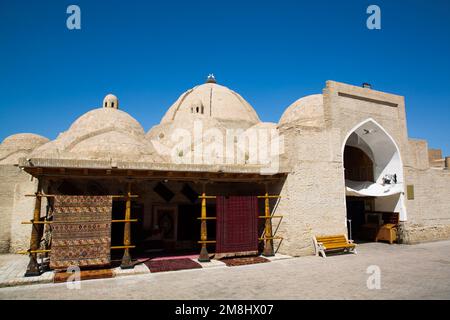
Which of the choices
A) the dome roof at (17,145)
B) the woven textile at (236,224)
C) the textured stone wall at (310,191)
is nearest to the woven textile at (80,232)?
the woven textile at (236,224)

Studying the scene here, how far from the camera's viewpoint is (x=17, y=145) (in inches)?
796

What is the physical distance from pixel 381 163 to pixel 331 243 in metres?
5.82

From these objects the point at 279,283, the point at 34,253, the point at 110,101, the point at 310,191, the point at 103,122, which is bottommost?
the point at 279,283

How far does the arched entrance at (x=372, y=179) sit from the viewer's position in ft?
44.6

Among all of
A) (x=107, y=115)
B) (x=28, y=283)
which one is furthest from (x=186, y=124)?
(x=28, y=283)

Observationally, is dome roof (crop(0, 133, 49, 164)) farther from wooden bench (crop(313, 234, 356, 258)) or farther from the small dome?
wooden bench (crop(313, 234, 356, 258))

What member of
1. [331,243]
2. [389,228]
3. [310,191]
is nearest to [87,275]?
[310,191]

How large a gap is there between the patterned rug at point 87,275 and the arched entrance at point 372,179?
32.2 feet

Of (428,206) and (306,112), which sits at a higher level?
(306,112)

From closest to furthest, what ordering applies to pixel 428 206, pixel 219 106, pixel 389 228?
pixel 389 228
pixel 428 206
pixel 219 106

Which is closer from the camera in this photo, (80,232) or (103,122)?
(80,232)

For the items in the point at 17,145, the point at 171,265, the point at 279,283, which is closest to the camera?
the point at 279,283

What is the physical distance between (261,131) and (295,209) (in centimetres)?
1020

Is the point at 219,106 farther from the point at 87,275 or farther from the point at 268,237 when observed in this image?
the point at 87,275
